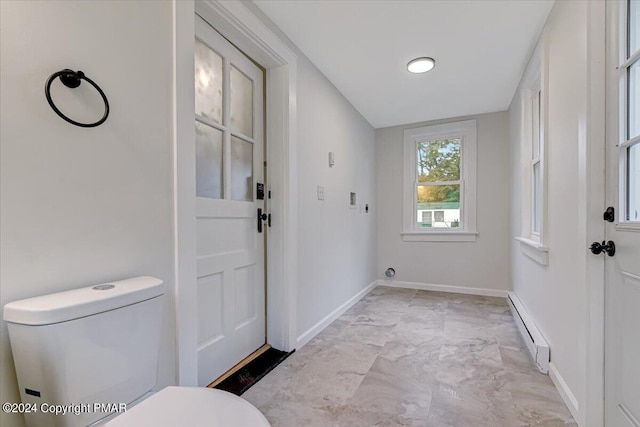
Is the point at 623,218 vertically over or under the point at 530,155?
under

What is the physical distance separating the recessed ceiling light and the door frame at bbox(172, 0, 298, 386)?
98cm

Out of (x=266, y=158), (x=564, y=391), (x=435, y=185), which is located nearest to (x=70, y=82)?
(x=266, y=158)

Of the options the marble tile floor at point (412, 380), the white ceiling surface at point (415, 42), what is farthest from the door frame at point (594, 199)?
the white ceiling surface at point (415, 42)

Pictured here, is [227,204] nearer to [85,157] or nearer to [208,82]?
[208,82]

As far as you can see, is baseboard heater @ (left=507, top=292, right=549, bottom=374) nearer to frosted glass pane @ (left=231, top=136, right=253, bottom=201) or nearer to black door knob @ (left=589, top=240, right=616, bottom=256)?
black door knob @ (left=589, top=240, right=616, bottom=256)

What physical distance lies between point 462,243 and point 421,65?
2.27m

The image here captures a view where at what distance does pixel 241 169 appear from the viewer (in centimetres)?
186

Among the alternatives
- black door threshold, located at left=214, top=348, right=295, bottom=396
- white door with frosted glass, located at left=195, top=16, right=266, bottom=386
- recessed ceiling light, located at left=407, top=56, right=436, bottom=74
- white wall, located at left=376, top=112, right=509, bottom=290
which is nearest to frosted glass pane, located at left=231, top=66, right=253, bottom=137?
white door with frosted glass, located at left=195, top=16, right=266, bottom=386

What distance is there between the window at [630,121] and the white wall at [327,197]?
1.67 metres

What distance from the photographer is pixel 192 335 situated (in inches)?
52.1

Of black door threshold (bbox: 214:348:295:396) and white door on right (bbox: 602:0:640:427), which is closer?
white door on right (bbox: 602:0:640:427)

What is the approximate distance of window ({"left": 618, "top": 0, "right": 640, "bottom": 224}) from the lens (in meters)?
1.08

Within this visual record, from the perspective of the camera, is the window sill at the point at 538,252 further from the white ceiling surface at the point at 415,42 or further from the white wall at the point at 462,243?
the white ceiling surface at the point at 415,42

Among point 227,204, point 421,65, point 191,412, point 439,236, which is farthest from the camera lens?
point 439,236
